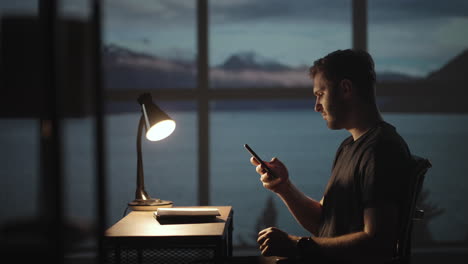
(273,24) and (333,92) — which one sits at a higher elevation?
(273,24)

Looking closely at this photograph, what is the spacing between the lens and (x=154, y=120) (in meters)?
2.20

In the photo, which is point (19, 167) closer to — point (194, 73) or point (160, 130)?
point (160, 130)

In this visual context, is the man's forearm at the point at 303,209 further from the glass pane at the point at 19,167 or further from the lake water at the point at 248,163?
the glass pane at the point at 19,167

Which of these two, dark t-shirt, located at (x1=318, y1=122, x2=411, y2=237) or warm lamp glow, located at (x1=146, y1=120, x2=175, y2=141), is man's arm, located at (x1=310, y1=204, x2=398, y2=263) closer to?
dark t-shirt, located at (x1=318, y1=122, x2=411, y2=237)

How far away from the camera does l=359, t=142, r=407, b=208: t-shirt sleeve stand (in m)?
1.46

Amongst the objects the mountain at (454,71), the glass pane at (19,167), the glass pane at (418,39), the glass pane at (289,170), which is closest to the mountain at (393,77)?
the glass pane at (418,39)

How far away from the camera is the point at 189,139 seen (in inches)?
134

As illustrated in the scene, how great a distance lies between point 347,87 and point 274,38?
173 centimetres

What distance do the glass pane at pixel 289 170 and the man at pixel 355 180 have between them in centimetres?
151

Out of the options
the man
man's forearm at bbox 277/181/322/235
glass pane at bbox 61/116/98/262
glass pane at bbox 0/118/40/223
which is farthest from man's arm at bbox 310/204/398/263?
glass pane at bbox 0/118/40/223

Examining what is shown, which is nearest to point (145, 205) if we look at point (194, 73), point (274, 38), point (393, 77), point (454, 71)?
point (194, 73)

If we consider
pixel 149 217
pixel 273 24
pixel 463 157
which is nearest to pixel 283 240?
pixel 149 217

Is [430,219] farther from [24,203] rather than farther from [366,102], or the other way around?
[24,203]

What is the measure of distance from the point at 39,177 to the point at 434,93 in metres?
3.32
